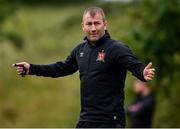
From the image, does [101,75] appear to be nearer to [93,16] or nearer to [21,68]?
[93,16]

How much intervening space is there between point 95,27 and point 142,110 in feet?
16.6

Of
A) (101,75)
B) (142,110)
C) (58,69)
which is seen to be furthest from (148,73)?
→ (142,110)

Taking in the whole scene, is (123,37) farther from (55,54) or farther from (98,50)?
(55,54)

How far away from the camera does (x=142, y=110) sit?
39.0 ft

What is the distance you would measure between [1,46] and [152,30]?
7602mm

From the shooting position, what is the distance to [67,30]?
29.4m

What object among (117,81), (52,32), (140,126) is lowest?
(52,32)

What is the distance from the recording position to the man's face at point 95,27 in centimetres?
701

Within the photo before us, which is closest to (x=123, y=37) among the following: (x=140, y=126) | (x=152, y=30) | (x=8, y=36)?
(x=152, y=30)

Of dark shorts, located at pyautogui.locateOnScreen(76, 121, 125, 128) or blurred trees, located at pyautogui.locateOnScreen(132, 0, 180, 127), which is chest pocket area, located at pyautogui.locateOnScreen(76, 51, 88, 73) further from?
blurred trees, located at pyautogui.locateOnScreen(132, 0, 180, 127)

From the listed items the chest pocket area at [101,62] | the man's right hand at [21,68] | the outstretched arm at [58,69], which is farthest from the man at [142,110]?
the chest pocket area at [101,62]

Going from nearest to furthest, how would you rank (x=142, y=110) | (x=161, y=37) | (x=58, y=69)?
(x=58, y=69) < (x=142, y=110) < (x=161, y=37)

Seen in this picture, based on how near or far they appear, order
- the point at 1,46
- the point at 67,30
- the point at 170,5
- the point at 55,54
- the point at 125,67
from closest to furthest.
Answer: the point at 125,67 < the point at 170,5 < the point at 1,46 < the point at 55,54 < the point at 67,30

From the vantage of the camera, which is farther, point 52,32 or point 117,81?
point 52,32
